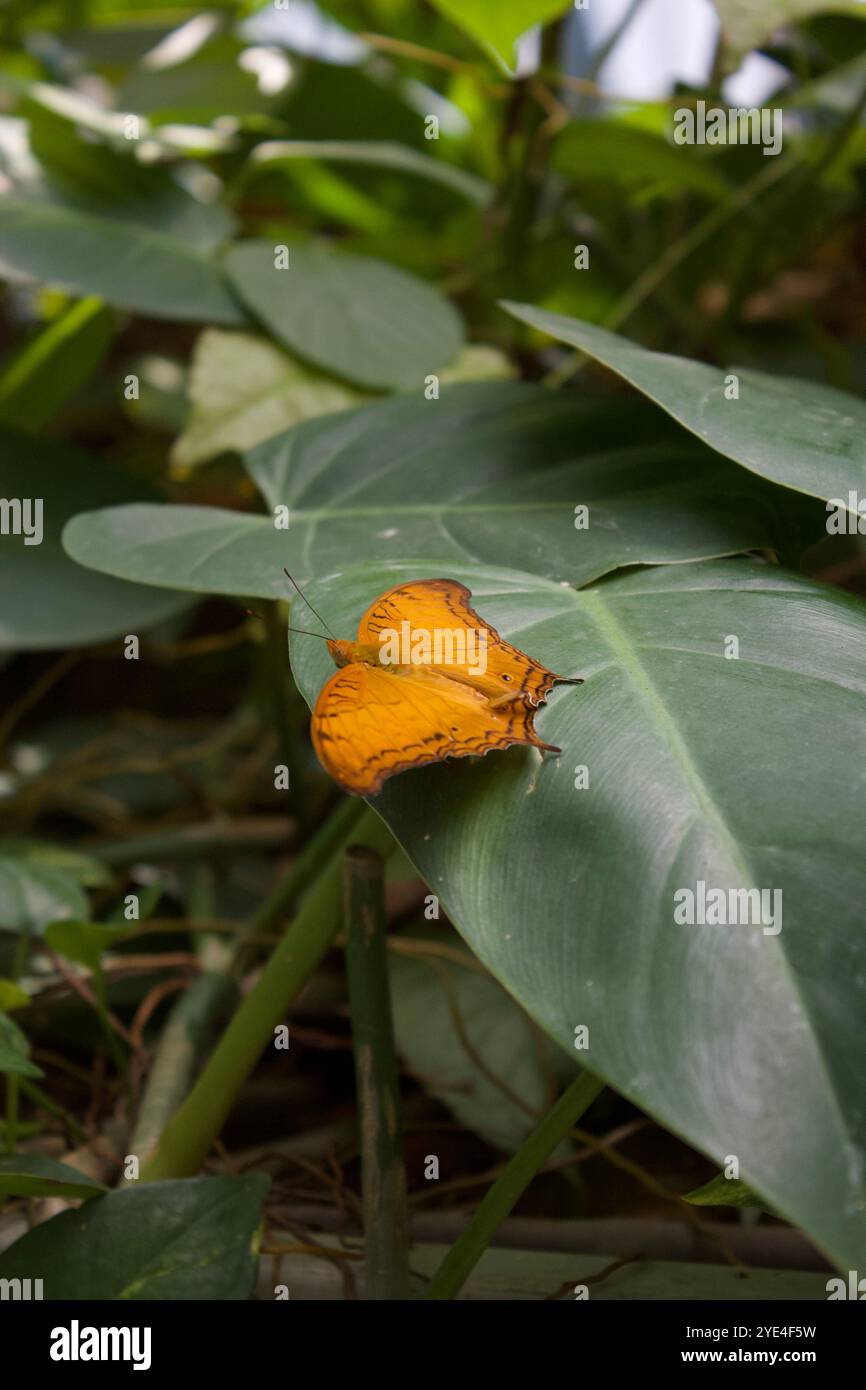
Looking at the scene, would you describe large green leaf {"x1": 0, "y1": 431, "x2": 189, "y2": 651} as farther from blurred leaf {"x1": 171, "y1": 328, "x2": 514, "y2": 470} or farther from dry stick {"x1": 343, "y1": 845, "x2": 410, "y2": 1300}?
dry stick {"x1": 343, "y1": 845, "x2": 410, "y2": 1300}

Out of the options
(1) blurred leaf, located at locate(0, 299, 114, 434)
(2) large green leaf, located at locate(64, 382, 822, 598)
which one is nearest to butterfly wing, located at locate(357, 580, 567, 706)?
(2) large green leaf, located at locate(64, 382, 822, 598)

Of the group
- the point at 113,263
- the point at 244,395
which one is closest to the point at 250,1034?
the point at 244,395

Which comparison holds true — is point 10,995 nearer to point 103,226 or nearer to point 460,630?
point 460,630

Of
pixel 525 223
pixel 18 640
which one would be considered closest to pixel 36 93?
pixel 525 223

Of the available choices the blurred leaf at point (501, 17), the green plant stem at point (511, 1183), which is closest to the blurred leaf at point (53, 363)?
the blurred leaf at point (501, 17)

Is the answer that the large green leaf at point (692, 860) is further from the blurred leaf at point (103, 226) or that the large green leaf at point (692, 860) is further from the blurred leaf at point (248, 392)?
the blurred leaf at point (103, 226)
